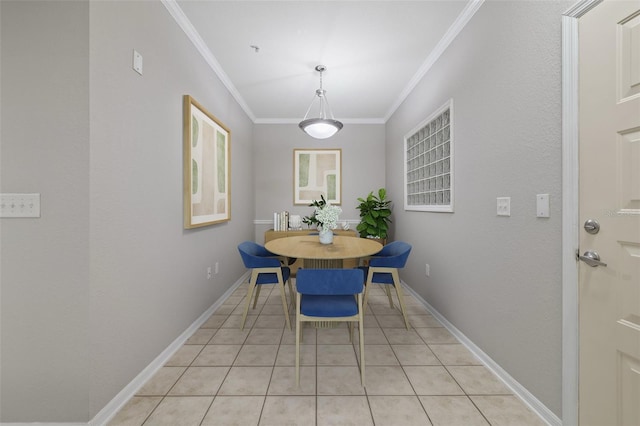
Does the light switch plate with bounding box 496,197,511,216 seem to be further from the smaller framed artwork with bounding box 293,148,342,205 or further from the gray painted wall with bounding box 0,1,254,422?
the smaller framed artwork with bounding box 293,148,342,205

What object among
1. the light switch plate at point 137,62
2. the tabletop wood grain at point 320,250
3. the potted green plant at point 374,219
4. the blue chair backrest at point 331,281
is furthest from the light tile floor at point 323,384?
the light switch plate at point 137,62

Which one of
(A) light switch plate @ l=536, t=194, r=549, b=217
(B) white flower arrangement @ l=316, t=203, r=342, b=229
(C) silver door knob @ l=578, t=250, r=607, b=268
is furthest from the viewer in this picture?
(B) white flower arrangement @ l=316, t=203, r=342, b=229

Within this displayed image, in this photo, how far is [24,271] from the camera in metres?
1.25

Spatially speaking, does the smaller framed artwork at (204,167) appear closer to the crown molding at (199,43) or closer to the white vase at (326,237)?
the crown molding at (199,43)

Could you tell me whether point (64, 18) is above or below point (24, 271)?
above

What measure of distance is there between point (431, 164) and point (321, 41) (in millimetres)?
1698

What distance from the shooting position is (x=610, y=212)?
1.08 m

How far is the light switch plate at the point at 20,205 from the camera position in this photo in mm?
1230

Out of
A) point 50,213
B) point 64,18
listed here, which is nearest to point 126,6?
point 64,18

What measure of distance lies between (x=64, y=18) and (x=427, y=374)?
296cm

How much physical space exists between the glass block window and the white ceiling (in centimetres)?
64

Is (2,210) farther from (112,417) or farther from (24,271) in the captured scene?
(112,417)

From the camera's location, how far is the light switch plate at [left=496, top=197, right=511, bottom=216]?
1.61 meters

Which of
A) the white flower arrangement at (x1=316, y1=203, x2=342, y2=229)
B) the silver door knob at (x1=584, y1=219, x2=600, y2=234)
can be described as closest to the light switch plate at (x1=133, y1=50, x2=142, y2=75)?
the white flower arrangement at (x1=316, y1=203, x2=342, y2=229)
